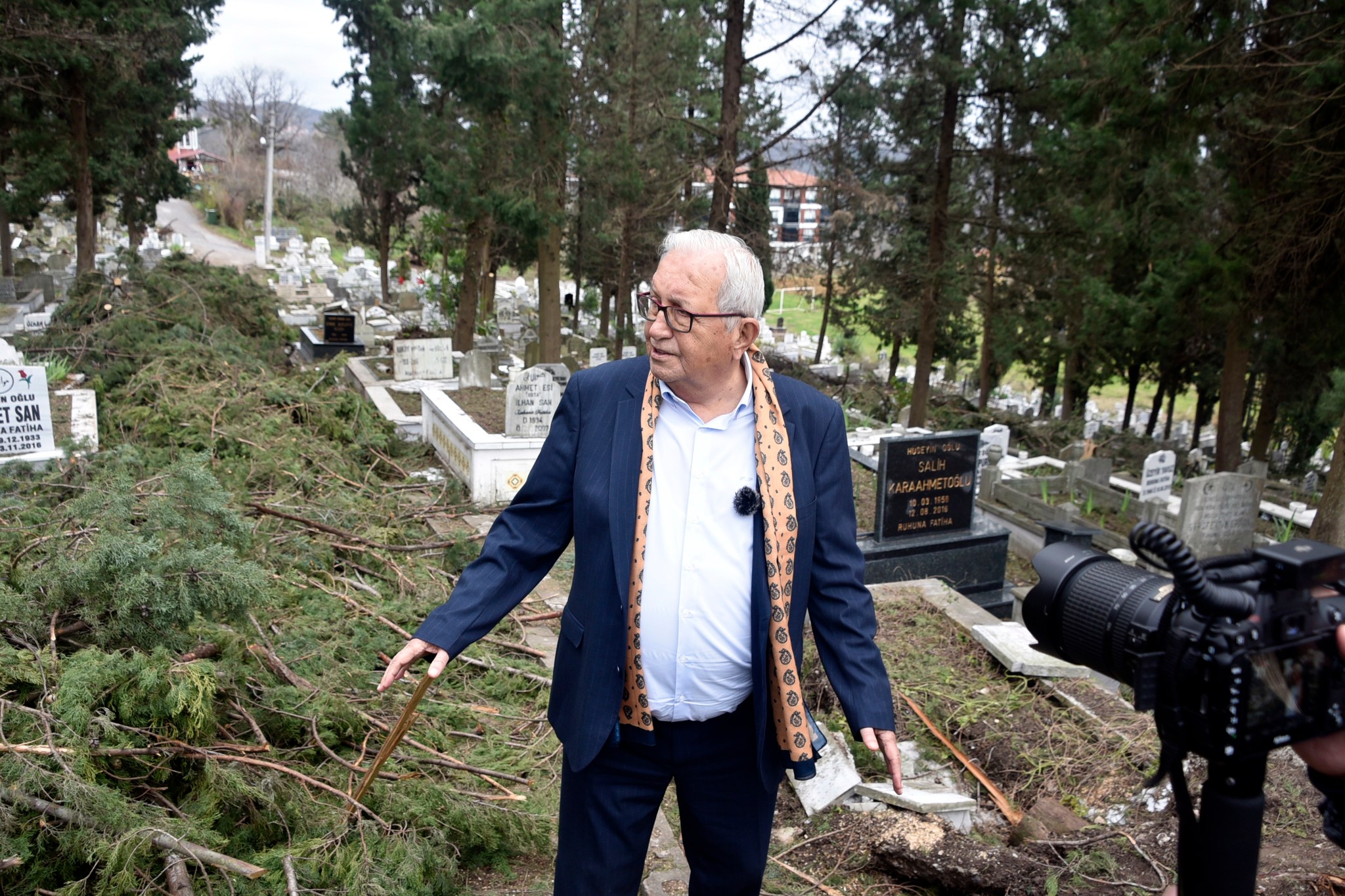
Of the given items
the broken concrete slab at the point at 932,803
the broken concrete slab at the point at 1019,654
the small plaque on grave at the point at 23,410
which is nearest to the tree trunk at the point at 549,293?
the small plaque on grave at the point at 23,410

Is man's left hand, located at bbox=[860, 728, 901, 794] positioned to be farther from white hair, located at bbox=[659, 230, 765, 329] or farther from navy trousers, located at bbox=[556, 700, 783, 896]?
white hair, located at bbox=[659, 230, 765, 329]

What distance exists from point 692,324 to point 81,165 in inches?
707

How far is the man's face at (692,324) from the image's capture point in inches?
81.0

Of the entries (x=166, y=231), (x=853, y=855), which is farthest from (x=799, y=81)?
(x=166, y=231)

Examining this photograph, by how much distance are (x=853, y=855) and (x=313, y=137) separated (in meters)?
72.5

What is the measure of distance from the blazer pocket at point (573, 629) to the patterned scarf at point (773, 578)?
0.35 feet

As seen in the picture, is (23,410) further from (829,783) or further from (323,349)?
(323,349)

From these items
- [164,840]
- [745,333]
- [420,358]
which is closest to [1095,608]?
[745,333]

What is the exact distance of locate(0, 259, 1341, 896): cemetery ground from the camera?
103 inches

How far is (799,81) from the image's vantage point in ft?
44.8

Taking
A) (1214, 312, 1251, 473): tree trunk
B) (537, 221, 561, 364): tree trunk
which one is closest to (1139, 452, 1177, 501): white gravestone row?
(1214, 312, 1251, 473): tree trunk

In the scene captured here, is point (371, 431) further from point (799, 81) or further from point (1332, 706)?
point (1332, 706)

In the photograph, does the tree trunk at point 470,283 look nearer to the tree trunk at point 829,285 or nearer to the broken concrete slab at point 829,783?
the tree trunk at point 829,285

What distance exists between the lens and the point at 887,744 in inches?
81.4
